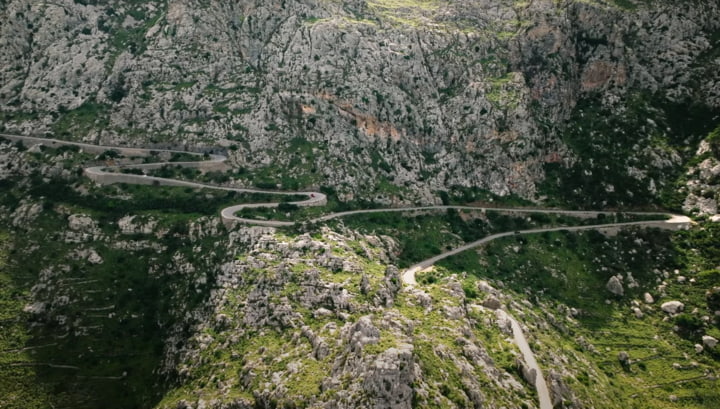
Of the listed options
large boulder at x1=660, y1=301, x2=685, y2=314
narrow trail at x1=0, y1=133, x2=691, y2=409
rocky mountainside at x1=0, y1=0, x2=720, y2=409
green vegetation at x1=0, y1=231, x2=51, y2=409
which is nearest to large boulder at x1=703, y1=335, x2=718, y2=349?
rocky mountainside at x1=0, y1=0, x2=720, y2=409

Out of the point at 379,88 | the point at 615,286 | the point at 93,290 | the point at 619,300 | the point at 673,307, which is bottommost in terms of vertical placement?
the point at 93,290

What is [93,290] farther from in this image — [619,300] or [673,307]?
[673,307]

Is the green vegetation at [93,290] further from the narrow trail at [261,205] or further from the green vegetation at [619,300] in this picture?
the green vegetation at [619,300]

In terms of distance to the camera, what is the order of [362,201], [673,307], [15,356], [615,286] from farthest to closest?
[362,201]
[615,286]
[673,307]
[15,356]

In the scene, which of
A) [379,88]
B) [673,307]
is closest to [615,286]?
[673,307]

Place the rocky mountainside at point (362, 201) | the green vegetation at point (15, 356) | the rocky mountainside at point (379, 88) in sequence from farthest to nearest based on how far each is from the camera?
Result: the rocky mountainside at point (379, 88)
the rocky mountainside at point (362, 201)
the green vegetation at point (15, 356)

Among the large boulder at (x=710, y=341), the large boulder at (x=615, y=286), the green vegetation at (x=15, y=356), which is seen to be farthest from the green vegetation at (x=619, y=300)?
the green vegetation at (x=15, y=356)

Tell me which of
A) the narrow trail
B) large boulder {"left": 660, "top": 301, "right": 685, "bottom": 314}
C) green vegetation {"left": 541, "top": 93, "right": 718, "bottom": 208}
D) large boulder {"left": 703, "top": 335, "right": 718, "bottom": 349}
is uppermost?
green vegetation {"left": 541, "top": 93, "right": 718, "bottom": 208}

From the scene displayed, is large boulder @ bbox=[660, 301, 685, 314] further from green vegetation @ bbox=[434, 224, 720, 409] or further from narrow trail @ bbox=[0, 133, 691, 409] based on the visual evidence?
narrow trail @ bbox=[0, 133, 691, 409]
